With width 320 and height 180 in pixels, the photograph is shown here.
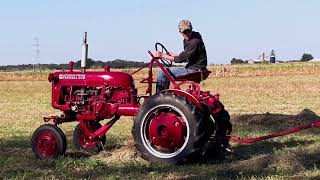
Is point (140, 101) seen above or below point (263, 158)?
above

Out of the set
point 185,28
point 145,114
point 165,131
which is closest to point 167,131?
point 165,131

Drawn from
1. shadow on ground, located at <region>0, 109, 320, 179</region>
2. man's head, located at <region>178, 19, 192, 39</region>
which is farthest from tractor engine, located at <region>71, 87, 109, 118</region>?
man's head, located at <region>178, 19, 192, 39</region>

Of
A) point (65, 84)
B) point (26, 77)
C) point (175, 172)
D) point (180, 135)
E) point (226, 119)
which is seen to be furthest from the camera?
point (26, 77)

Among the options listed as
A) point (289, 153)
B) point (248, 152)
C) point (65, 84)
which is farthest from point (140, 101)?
point (289, 153)

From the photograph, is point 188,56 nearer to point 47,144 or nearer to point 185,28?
point 185,28

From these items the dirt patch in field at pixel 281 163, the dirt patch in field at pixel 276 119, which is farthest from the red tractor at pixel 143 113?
the dirt patch in field at pixel 276 119

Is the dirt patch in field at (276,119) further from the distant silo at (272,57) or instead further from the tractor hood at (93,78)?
the distant silo at (272,57)

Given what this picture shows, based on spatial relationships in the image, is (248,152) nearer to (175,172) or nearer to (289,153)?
(289,153)

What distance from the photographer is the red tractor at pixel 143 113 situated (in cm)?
703

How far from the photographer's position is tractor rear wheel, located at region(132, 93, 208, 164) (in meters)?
6.93

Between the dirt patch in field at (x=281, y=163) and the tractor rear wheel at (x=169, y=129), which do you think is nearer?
the dirt patch in field at (x=281, y=163)

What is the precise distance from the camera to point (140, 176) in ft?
20.3

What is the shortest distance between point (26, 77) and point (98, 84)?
45.0m

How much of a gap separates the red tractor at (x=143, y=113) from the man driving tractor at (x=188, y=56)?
99 millimetres
